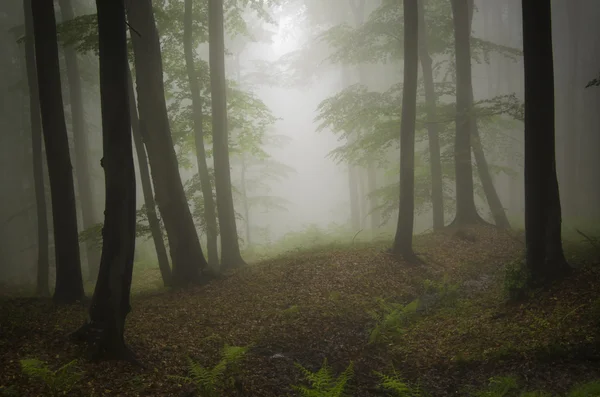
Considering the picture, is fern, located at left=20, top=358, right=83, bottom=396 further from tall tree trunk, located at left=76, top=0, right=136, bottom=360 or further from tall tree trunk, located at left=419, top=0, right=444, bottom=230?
tall tree trunk, located at left=419, top=0, right=444, bottom=230

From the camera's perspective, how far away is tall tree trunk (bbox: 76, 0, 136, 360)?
6379 mm

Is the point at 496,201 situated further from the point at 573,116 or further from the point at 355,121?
the point at 573,116

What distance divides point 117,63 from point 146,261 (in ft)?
54.7

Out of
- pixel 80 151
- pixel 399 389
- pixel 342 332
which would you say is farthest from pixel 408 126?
pixel 80 151

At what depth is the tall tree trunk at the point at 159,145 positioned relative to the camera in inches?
429

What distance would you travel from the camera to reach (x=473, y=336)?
746cm

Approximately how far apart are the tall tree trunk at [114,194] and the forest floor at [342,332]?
2.05 feet

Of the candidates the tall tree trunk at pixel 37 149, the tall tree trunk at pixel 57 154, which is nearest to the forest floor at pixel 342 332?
the tall tree trunk at pixel 57 154

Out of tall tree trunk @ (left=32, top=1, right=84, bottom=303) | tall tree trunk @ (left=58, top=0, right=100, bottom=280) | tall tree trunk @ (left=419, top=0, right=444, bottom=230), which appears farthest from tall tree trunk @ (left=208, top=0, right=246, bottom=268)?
tall tree trunk @ (left=419, top=0, right=444, bottom=230)

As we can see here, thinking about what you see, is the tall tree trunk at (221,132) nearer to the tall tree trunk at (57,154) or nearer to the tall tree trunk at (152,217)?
the tall tree trunk at (152,217)

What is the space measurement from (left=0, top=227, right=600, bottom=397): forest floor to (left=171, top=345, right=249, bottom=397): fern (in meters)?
0.10

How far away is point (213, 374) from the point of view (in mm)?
5773

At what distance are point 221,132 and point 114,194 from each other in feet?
27.4

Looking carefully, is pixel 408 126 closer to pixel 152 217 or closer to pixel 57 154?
pixel 152 217
